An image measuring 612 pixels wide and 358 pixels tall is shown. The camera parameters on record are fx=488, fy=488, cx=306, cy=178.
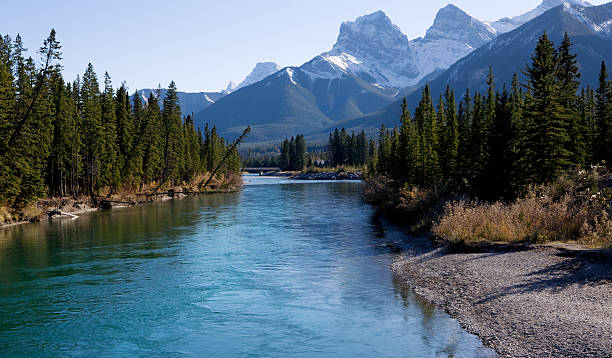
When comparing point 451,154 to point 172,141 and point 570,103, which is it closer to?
point 570,103

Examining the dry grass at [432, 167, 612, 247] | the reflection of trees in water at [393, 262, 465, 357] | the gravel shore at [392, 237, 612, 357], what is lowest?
the reflection of trees in water at [393, 262, 465, 357]

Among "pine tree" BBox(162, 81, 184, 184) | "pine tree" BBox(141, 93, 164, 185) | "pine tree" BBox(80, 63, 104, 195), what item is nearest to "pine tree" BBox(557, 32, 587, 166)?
"pine tree" BBox(80, 63, 104, 195)

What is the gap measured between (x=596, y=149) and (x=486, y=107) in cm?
1275

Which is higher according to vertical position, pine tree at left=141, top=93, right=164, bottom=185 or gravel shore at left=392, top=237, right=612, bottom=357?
pine tree at left=141, top=93, right=164, bottom=185

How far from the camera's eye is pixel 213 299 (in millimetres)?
21109

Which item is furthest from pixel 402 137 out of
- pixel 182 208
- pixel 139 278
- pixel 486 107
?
pixel 139 278

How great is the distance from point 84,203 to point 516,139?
5147 centimetres

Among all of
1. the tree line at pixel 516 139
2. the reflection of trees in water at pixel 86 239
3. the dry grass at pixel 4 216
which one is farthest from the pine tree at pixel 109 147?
the tree line at pixel 516 139

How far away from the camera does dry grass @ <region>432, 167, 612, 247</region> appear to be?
23.7m

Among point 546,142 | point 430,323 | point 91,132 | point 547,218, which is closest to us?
point 430,323

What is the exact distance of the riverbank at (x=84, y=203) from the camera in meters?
47.8

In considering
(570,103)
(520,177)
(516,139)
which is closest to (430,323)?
(520,177)

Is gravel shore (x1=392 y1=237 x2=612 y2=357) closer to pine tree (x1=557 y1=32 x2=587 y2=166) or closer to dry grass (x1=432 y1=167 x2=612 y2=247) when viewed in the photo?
dry grass (x1=432 y1=167 x2=612 y2=247)

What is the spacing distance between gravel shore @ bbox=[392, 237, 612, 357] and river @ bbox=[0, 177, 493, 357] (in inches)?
40.3
